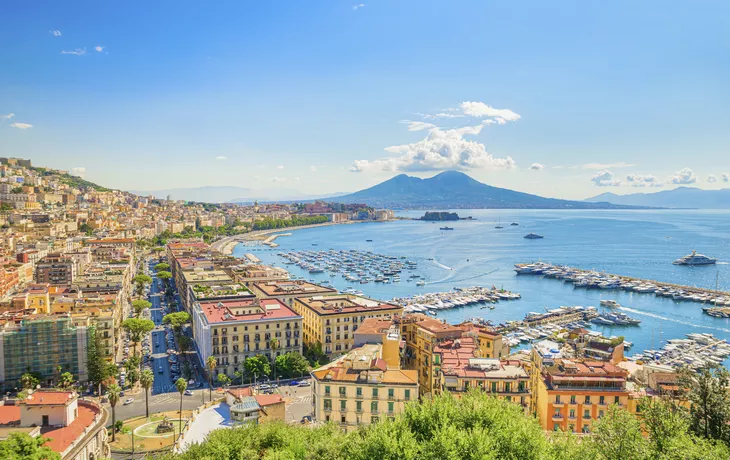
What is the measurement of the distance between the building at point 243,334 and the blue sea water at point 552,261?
21236mm

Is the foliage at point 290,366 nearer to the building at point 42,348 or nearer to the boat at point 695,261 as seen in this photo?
the building at point 42,348

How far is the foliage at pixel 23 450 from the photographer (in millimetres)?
10598

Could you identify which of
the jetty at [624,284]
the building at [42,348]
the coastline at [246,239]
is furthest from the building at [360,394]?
the coastline at [246,239]

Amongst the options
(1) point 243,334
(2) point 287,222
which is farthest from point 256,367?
(2) point 287,222

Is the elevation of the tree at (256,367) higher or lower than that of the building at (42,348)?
lower

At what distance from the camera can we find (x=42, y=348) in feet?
83.0

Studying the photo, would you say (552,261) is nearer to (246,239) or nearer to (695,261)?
(695,261)

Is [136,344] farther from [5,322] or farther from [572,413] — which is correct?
[572,413]

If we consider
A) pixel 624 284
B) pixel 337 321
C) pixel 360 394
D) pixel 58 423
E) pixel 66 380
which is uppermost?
pixel 58 423

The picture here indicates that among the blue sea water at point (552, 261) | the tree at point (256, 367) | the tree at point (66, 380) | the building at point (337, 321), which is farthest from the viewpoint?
the blue sea water at point (552, 261)

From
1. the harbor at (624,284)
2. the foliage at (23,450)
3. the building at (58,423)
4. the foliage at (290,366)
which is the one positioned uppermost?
the foliage at (23,450)

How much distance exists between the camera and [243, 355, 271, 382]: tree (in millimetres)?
26409

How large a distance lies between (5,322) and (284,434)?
22623 mm

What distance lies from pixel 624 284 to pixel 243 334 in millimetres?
50864
